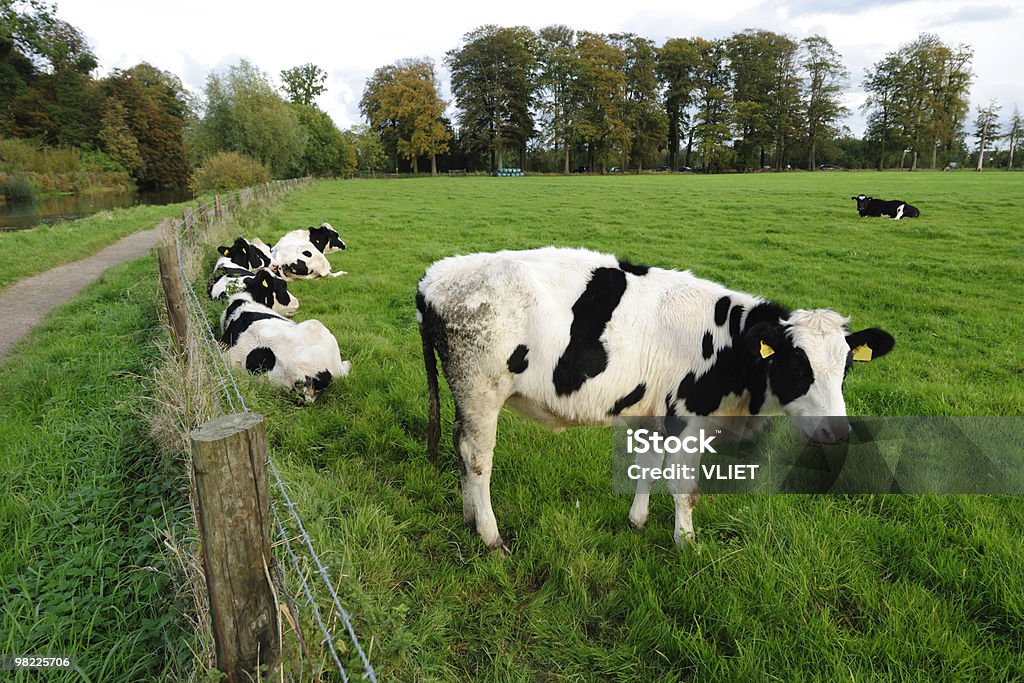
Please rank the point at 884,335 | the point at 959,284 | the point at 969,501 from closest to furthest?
the point at 884,335 < the point at 969,501 < the point at 959,284

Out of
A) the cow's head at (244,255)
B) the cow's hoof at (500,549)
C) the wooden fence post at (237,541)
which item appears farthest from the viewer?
the cow's head at (244,255)

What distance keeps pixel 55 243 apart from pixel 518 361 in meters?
16.3

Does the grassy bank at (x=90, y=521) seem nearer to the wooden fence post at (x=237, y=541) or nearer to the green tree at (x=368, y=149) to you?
the wooden fence post at (x=237, y=541)

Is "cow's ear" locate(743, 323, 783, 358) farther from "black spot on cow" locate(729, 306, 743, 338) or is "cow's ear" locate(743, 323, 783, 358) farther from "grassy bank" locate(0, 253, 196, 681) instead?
"grassy bank" locate(0, 253, 196, 681)

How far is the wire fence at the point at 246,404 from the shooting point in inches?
73.3

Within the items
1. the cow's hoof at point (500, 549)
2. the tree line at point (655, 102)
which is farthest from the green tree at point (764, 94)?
the cow's hoof at point (500, 549)

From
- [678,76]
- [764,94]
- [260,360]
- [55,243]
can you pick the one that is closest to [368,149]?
[678,76]

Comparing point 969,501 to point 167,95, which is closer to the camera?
point 969,501

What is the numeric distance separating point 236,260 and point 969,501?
10088 mm

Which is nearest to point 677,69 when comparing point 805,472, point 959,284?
point 959,284

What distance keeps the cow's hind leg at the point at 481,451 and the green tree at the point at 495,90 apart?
66614 mm

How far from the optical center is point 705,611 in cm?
271

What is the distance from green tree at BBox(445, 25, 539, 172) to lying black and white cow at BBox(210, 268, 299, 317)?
6122cm

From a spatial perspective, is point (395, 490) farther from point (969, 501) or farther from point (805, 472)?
point (969, 501)
